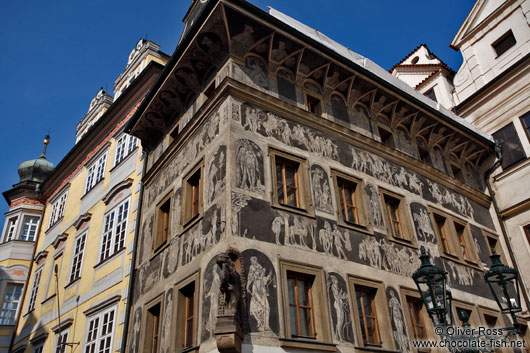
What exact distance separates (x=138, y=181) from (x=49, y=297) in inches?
234

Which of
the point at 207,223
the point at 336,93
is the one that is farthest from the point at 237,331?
the point at 336,93

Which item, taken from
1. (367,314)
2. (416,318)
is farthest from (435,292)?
(416,318)

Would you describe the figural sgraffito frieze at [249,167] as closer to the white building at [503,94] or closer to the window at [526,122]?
the white building at [503,94]

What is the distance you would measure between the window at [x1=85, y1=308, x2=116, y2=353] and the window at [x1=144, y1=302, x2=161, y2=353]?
6.45 feet

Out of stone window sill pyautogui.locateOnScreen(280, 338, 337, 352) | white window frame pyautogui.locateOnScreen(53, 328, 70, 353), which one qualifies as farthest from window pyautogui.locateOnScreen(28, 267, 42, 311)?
stone window sill pyautogui.locateOnScreen(280, 338, 337, 352)

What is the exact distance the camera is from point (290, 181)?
1012 cm

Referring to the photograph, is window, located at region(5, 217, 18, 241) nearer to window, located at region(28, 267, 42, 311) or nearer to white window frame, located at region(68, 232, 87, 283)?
window, located at region(28, 267, 42, 311)

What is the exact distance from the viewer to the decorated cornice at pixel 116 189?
14242 mm

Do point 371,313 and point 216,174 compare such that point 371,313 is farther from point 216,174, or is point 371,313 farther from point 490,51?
point 490,51

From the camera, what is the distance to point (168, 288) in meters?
9.86

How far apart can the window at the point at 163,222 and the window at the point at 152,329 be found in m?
1.52

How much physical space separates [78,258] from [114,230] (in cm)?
243

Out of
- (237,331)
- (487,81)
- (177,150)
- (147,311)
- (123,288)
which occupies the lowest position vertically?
(237,331)

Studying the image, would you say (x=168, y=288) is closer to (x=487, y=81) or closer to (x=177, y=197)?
(x=177, y=197)
